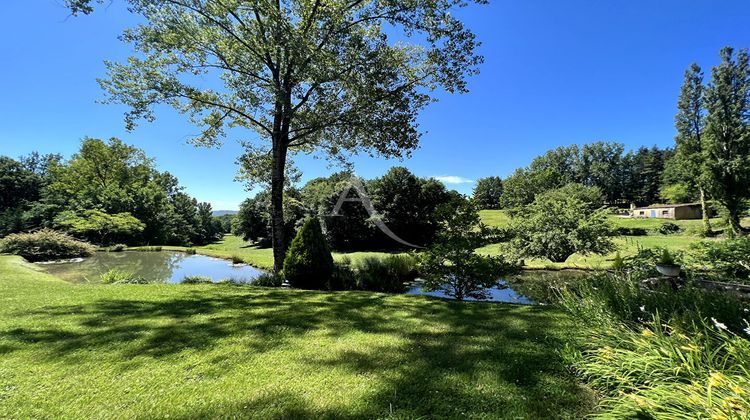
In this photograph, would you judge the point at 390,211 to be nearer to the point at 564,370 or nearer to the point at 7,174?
the point at 564,370

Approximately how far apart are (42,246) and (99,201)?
A: 480 inches

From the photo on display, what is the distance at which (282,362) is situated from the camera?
9.64 ft

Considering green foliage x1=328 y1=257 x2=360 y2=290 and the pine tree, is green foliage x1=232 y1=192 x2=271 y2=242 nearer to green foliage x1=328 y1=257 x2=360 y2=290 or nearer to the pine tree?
green foliage x1=328 y1=257 x2=360 y2=290

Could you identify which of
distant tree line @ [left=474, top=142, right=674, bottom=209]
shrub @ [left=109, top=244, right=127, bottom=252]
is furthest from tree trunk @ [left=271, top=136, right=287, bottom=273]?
distant tree line @ [left=474, top=142, right=674, bottom=209]

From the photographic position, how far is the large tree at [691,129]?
24.1m

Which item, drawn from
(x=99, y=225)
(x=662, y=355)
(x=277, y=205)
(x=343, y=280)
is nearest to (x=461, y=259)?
(x=343, y=280)

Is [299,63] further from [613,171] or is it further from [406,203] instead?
[613,171]

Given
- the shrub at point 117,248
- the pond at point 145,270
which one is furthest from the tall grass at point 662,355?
the shrub at point 117,248

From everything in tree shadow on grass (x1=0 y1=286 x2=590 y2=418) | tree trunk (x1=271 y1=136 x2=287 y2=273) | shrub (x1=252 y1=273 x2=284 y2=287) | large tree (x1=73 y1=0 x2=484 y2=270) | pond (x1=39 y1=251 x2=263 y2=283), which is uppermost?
large tree (x1=73 y1=0 x2=484 y2=270)

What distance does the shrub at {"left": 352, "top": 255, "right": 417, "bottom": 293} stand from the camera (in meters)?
9.64

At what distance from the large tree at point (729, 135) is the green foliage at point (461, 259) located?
25.1 m

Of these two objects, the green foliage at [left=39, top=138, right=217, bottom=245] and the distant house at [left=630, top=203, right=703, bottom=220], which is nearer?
the green foliage at [left=39, top=138, right=217, bottom=245]

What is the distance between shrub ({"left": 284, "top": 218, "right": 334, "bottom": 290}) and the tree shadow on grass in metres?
2.37

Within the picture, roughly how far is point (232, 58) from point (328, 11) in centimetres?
286
